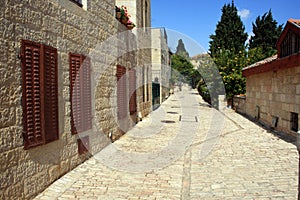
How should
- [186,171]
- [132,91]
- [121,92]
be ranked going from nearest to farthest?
[186,171] → [121,92] → [132,91]

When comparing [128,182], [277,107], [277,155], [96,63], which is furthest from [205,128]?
[128,182]

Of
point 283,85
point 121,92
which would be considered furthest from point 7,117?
point 283,85

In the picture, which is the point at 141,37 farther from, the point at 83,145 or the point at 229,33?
the point at 229,33

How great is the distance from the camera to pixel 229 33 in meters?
25.4

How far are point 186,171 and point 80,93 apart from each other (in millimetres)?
2514

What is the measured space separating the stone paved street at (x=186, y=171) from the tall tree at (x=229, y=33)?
17869mm

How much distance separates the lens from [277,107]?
9.76 m

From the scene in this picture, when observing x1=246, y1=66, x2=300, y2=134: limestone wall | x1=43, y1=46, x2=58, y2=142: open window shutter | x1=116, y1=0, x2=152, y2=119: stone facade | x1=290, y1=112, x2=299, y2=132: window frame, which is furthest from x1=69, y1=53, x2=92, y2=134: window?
x1=290, y1=112, x2=299, y2=132: window frame

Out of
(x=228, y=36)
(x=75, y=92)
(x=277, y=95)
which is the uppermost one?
(x=228, y=36)

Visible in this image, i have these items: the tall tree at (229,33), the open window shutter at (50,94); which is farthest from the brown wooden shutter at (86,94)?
the tall tree at (229,33)

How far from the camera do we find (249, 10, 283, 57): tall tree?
24.7 meters

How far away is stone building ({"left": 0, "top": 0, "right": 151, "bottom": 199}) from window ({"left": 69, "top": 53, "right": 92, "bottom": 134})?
0.02 metres

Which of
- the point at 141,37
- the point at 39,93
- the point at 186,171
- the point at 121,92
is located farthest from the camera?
the point at 141,37

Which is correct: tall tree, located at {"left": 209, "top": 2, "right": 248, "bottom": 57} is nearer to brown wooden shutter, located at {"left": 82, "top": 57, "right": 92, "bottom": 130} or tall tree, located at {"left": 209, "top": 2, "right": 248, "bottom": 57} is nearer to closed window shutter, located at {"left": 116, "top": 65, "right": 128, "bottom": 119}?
closed window shutter, located at {"left": 116, "top": 65, "right": 128, "bottom": 119}
